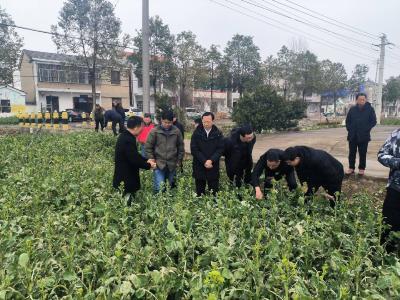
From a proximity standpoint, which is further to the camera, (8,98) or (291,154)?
(8,98)

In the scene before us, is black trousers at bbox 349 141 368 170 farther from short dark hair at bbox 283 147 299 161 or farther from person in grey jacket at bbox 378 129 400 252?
person in grey jacket at bbox 378 129 400 252

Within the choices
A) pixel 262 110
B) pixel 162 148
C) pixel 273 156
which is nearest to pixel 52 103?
pixel 262 110

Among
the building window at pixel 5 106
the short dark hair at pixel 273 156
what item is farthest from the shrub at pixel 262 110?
the building window at pixel 5 106

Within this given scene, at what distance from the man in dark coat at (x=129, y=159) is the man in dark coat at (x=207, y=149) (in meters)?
0.73

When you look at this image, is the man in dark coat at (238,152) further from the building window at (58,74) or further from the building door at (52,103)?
the building door at (52,103)

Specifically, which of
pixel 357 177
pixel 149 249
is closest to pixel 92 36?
pixel 357 177

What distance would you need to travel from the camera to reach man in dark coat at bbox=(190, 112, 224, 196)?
17.6 feet

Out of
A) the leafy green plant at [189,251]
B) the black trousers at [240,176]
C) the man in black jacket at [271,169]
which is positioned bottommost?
the leafy green plant at [189,251]

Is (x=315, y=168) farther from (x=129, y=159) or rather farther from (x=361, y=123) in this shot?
(x=361, y=123)

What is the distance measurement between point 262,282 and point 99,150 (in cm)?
937

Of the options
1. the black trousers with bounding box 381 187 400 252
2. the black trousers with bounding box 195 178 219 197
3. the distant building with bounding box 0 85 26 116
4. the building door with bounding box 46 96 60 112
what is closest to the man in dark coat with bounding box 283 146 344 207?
the black trousers with bounding box 381 187 400 252

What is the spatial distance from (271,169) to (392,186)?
159cm

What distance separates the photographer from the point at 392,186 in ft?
11.8

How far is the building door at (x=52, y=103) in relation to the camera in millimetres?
38994
